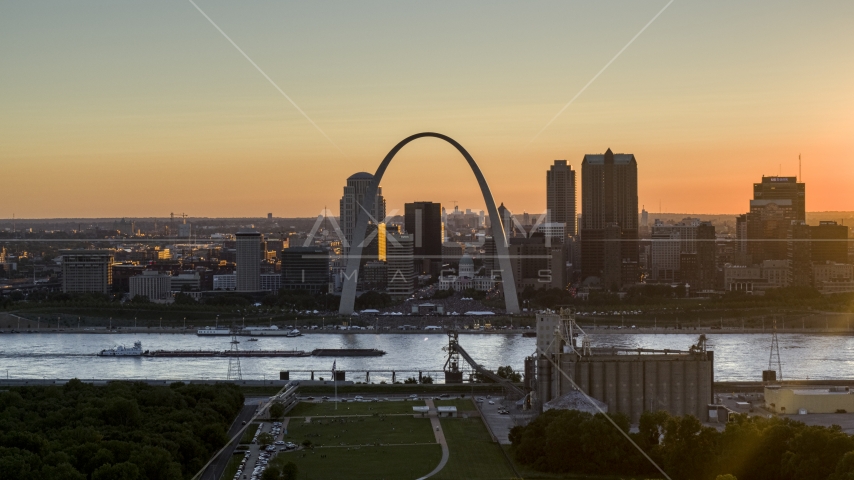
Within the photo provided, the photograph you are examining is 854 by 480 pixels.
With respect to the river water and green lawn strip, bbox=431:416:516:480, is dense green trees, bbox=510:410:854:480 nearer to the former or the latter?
green lawn strip, bbox=431:416:516:480

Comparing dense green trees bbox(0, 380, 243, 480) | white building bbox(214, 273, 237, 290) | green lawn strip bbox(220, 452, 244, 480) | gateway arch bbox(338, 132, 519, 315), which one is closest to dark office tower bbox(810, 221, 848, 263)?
gateway arch bbox(338, 132, 519, 315)

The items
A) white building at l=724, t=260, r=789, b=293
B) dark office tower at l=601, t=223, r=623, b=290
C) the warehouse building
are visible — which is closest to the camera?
the warehouse building

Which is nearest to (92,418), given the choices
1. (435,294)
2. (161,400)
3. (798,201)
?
(161,400)

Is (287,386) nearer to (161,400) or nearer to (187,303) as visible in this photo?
(161,400)

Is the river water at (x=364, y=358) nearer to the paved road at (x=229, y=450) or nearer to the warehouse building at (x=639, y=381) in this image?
the paved road at (x=229, y=450)

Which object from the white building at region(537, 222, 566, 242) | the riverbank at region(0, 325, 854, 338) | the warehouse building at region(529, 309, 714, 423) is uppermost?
the white building at region(537, 222, 566, 242)

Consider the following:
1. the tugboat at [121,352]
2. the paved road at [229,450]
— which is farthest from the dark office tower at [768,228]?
the paved road at [229,450]

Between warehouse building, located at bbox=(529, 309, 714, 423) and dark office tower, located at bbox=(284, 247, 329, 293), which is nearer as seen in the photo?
warehouse building, located at bbox=(529, 309, 714, 423)
